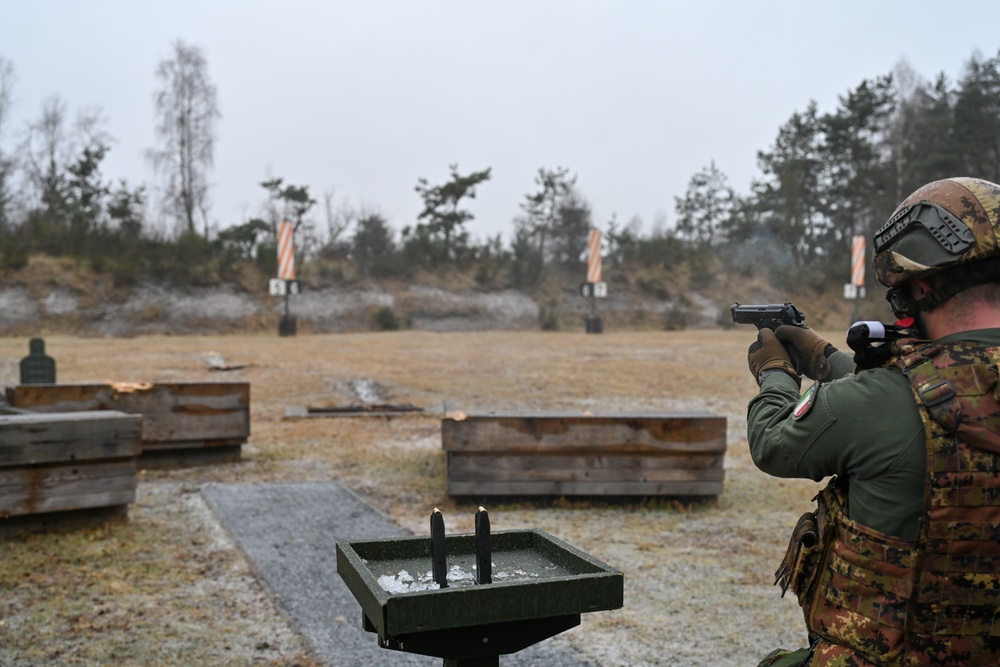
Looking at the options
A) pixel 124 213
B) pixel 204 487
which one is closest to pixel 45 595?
pixel 204 487

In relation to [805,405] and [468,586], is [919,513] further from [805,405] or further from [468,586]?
[468,586]

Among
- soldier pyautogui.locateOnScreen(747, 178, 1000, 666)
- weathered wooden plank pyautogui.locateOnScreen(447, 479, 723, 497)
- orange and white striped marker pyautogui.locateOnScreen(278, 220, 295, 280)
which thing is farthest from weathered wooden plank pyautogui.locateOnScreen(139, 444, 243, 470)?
orange and white striped marker pyautogui.locateOnScreen(278, 220, 295, 280)

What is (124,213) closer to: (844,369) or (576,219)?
(576,219)

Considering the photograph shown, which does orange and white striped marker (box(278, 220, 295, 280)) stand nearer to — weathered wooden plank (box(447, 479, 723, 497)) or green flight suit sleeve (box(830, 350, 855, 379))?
weathered wooden plank (box(447, 479, 723, 497))

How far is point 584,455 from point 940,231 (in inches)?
196

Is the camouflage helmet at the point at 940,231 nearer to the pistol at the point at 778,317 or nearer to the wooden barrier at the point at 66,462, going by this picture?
the pistol at the point at 778,317

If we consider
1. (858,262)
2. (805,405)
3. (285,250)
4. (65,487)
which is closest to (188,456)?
(65,487)

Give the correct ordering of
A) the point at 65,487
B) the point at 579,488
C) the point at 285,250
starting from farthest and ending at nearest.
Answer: the point at 285,250 → the point at 579,488 → the point at 65,487

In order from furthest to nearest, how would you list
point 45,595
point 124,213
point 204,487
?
point 124,213 < point 204,487 < point 45,595

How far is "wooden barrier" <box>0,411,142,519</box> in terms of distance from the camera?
549 centimetres

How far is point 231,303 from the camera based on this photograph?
28.4 metres

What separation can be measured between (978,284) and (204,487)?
660 centimetres

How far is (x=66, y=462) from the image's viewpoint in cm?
567

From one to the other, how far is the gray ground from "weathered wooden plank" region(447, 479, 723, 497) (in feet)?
2.40
